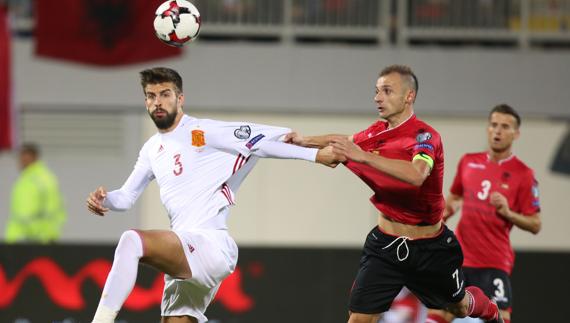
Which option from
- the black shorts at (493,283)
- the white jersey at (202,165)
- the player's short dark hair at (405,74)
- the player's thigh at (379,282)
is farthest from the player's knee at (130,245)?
the black shorts at (493,283)

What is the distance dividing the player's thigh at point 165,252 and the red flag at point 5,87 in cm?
803

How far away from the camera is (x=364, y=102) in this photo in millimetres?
13234

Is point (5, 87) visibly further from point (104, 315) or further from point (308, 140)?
point (104, 315)

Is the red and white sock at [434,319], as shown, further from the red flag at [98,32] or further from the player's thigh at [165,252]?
the red flag at [98,32]

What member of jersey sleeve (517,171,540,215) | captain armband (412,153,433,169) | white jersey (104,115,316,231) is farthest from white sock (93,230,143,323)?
jersey sleeve (517,171,540,215)

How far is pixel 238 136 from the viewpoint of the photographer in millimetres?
5781

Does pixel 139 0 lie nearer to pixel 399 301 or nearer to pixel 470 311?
pixel 399 301

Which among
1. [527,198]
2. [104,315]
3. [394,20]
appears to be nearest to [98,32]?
[394,20]

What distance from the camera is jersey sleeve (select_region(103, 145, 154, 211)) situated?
19.4 feet

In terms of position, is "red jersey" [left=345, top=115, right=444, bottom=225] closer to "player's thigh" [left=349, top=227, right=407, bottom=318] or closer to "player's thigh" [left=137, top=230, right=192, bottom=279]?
"player's thigh" [left=349, top=227, right=407, bottom=318]

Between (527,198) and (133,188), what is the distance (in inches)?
106

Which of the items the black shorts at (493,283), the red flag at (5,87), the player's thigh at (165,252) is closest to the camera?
the player's thigh at (165,252)

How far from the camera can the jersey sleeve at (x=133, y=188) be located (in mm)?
5906

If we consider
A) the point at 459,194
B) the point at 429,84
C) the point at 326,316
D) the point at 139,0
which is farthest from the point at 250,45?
the point at 459,194
